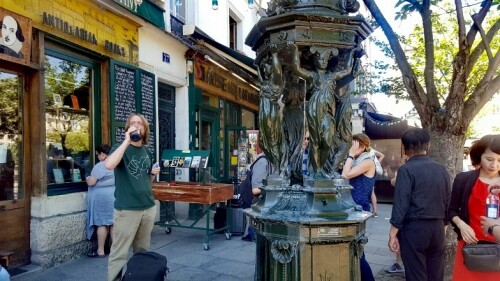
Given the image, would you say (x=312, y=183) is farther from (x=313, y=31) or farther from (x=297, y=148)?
(x=313, y=31)

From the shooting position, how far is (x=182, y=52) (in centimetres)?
945

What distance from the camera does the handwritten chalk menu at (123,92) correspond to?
7007mm

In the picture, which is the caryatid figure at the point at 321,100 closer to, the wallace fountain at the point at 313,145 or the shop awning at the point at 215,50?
the wallace fountain at the point at 313,145

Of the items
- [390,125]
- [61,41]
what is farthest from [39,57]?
[390,125]

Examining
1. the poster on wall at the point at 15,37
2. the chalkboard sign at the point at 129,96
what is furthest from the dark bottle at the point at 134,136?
the chalkboard sign at the point at 129,96

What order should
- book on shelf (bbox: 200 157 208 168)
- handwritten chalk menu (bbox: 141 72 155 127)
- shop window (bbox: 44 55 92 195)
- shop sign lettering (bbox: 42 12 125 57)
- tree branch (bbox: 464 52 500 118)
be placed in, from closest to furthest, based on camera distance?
tree branch (bbox: 464 52 500 118) → shop sign lettering (bbox: 42 12 125 57) → shop window (bbox: 44 55 92 195) → book on shelf (bbox: 200 157 208 168) → handwritten chalk menu (bbox: 141 72 155 127)

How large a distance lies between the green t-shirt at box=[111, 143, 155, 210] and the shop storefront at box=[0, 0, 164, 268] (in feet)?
6.38

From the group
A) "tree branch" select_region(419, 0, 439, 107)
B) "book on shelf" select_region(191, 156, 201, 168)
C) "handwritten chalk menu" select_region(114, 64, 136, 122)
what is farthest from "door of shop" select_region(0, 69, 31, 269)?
"tree branch" select_region(419, 0, 439, 107)

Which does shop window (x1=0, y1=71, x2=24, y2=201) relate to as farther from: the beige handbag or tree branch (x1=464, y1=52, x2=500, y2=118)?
tree branch (x1=464, y1=52, x2=500, y2=118)

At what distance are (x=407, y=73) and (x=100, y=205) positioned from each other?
435 centimetres

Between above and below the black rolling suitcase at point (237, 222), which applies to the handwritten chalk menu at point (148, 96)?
above

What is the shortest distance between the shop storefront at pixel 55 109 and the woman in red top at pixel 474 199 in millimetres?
4650

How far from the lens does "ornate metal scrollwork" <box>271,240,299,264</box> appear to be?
2.99 meters

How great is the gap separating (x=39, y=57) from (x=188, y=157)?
110 inches
